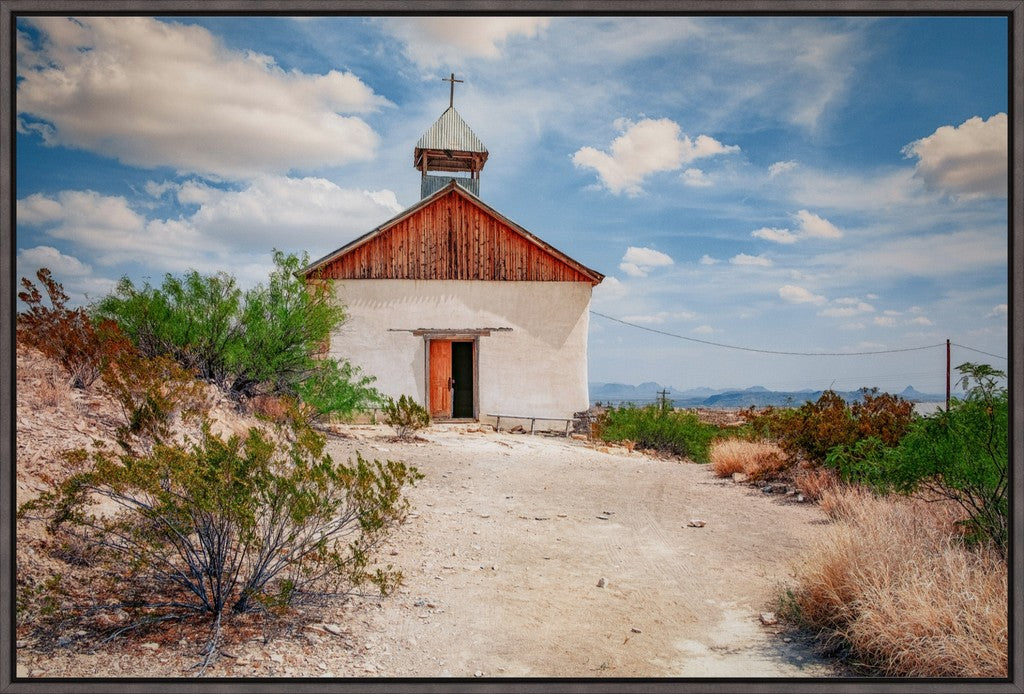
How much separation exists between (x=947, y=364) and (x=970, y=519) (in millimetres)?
Result: 5636

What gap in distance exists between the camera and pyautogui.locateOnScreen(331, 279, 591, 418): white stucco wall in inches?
684

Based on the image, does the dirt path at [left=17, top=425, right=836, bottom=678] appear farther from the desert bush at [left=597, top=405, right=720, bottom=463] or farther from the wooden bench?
the wooden bench

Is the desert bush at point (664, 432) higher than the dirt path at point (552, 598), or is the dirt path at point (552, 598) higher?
the desert bush at point (664, 432)

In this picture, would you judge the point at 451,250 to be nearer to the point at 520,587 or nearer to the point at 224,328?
the point at 224,328

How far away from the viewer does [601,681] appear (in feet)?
11.5

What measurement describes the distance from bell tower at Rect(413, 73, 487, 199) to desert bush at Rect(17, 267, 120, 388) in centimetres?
1339

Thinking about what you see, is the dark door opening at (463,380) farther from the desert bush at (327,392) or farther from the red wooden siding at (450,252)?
the desert bush at (327,392)

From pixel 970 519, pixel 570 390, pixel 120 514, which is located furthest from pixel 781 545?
pixel 570 390

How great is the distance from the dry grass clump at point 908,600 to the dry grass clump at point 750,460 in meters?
5.23

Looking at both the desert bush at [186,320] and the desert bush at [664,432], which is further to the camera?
the desert bush at [664,432]

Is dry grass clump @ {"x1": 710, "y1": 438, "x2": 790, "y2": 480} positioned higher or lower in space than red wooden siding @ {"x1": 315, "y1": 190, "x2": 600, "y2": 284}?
lower

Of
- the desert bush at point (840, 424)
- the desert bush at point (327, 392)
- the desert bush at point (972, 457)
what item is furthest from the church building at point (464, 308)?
the desert bush at point (972, 457)

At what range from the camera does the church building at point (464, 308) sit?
17.4 m

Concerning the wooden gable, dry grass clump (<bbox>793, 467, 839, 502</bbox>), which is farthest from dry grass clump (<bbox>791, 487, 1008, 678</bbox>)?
the wooden gable
